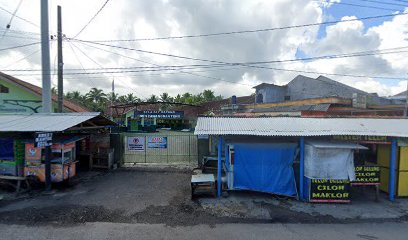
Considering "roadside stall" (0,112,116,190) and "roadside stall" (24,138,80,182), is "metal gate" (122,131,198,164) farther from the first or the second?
"roadside stall" (24,138,80,182)

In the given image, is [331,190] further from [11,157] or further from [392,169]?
[11,157]

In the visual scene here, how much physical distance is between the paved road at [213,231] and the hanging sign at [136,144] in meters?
6.66

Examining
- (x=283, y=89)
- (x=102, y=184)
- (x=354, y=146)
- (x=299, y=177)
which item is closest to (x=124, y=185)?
(x=102, y=184)

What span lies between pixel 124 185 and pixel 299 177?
7.00 meters

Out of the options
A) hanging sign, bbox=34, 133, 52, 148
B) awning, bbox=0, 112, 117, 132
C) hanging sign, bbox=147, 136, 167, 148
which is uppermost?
awning, bbox=0, 112, 117, 132

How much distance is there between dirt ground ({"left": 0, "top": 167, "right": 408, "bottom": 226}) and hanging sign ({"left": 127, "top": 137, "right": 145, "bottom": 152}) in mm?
3500

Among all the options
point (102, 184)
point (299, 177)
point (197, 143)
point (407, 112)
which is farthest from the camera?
point (407, 112)

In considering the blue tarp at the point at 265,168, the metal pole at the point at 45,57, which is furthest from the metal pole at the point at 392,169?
the metal pole at the point at 45,57

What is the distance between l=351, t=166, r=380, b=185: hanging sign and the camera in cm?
776

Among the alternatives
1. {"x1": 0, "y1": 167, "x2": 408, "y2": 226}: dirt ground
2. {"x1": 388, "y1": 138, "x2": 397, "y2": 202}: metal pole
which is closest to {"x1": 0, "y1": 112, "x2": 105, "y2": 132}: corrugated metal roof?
{"x1": 0, "y1": 167, "x2": 408, "y2": 226}: dirt ground

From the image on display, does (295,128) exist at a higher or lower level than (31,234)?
higher

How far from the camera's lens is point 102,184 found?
945 cm

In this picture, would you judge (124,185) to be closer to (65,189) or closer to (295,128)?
(65,189)

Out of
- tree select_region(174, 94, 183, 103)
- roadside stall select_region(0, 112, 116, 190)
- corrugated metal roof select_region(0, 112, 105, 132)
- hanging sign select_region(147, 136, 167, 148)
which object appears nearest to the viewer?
corrugated metal roof select_region(0, 112, 105, 132)
